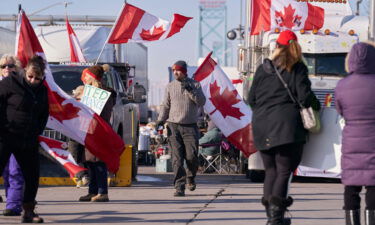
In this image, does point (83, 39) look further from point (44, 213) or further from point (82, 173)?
point (44, 213)

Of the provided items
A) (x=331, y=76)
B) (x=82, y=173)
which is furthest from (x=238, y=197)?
(x=331, y=76)

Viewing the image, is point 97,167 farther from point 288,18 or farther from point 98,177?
point 288,18

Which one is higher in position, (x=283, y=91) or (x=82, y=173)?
(x=283, y=91)

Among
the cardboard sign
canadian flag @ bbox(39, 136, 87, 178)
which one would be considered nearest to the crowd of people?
canadian flag @ bbox(39, 136, 87, 178)

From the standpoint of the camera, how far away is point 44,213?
1131 centimetres

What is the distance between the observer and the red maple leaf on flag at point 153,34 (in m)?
19.7

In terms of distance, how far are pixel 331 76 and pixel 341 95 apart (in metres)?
12.4

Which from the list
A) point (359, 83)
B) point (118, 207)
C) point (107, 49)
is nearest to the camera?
point (359, 83)

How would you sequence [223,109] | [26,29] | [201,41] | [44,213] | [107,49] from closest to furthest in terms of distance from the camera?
[44,213] < [26,29] < [223,109] < [107,49] < [201,41]

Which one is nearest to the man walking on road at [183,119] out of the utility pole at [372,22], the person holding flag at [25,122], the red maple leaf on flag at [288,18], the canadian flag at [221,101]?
the canadian flag at [221,101]

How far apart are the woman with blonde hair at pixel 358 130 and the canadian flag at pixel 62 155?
4.34 m

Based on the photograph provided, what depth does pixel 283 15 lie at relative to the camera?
23.5 meters

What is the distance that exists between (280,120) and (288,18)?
14.6 metres

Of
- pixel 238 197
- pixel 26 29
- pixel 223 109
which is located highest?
pixel 26 29
